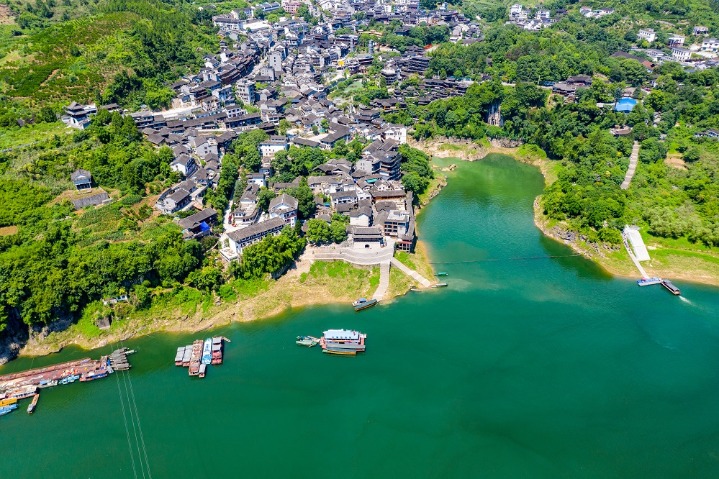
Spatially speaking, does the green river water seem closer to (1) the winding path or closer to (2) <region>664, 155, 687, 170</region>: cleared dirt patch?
(1) the winding path

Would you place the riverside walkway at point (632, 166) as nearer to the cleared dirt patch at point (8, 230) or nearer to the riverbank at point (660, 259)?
the riverbank at point (660, 259)

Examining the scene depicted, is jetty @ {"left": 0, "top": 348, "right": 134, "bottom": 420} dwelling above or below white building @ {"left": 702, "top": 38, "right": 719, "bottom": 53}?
below

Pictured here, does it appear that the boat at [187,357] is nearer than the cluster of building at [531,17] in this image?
Yes

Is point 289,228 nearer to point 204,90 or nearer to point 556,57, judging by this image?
point 204,90

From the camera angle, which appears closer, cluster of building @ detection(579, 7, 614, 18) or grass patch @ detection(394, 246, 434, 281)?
grass patch @ detection(394, 246, 434, 281)

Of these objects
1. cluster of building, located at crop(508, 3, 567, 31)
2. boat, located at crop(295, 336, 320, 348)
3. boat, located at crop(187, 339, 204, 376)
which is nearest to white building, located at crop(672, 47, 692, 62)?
cluster of building, located at crop(508, 3, 567, 31)

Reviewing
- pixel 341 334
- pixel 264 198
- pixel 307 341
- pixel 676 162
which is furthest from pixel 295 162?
pixel 676 162

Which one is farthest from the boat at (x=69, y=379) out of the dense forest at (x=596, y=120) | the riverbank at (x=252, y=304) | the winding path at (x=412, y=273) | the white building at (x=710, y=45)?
the white building at (x=710, y=45)

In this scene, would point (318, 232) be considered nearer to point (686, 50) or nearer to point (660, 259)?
point (660, 259)
